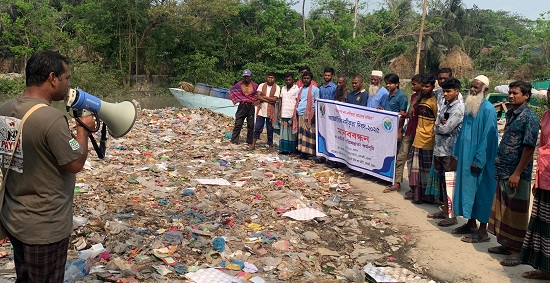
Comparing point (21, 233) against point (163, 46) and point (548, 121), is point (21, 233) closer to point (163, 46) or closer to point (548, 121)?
point (548, 121)

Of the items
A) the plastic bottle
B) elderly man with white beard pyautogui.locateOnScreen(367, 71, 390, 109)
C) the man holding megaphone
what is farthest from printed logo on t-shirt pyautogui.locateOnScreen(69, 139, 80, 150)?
elderly man with white beard pyautogui.locateOnScreen(367, 71, 390, 109)

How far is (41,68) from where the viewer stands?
2.28m

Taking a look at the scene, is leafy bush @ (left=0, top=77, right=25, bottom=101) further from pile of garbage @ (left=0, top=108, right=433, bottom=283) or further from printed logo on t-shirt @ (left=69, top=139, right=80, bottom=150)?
printed logo on t-shirt @ (left=69, top=139, right=80, bottom=150)

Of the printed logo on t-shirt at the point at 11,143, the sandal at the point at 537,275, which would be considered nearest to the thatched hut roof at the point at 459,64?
the sandal at the point at 537,275

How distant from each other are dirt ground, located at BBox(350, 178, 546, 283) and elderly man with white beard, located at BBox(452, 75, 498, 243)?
0.77 feet

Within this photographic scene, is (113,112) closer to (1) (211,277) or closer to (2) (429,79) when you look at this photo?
(1) (211,277)

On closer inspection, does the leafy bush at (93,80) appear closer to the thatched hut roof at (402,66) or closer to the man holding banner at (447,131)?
the thatched hut roof at (402,66)

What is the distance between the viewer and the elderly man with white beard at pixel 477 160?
15.0ft

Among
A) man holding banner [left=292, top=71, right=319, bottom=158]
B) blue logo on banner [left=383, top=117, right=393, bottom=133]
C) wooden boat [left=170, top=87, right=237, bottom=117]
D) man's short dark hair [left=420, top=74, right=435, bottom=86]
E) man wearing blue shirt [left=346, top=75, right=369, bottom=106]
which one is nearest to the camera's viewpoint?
man's short dark hair [left=420, top=74, right=435, bottom=86]

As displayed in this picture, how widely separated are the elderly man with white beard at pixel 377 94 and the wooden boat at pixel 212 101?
775 centimetres

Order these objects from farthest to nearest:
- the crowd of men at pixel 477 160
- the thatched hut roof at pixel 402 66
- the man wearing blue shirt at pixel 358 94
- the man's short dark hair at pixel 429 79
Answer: the thatched hut roof at pixel 402 66, the man wearing blue shirt at pixel 358 94, the man's short dark hair at pixel 429 79, the crowd of men at pixel 477 160

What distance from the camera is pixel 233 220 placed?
5.01 m

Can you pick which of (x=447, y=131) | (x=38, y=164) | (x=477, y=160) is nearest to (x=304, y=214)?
(x=447, y=131)

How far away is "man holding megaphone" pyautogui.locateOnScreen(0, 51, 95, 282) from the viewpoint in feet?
7.22
